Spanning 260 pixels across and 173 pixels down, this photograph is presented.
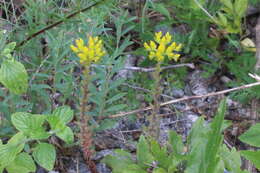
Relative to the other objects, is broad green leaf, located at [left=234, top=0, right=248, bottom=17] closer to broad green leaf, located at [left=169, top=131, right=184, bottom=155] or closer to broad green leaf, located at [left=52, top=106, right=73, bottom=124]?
broad green leaf, located at [left=169, top=131, right=184, bottom=155]

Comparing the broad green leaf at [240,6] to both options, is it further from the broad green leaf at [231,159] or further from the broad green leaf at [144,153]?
the broad green leaf at [144,153]

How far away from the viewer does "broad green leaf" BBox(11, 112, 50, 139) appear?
1.46 metres

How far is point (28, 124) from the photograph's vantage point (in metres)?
1.48

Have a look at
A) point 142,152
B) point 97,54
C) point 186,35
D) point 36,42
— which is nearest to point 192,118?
point 186,35

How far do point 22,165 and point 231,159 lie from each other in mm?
812

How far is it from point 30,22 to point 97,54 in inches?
25.6

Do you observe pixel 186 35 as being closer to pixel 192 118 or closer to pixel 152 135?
pixel 192 118

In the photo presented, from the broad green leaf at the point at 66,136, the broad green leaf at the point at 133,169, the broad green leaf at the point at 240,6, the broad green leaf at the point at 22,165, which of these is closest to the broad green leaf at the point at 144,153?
the broad green leaf at the point at 133,169

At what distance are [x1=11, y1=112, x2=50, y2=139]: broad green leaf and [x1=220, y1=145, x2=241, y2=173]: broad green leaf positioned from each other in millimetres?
707

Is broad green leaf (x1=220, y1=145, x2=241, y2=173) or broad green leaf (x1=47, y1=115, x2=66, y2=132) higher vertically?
broad green leaf (x1=47, y1=115, x2=66, y2=132)

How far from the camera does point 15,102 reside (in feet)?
5.49

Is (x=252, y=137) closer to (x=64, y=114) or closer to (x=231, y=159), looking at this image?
(x=231, y=159)

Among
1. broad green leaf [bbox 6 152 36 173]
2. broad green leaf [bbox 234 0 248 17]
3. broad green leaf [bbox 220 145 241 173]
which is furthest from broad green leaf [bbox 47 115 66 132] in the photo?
broad green leaf [bbox 234 0 248 17]

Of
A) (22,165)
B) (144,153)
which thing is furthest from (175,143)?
(22,165)
